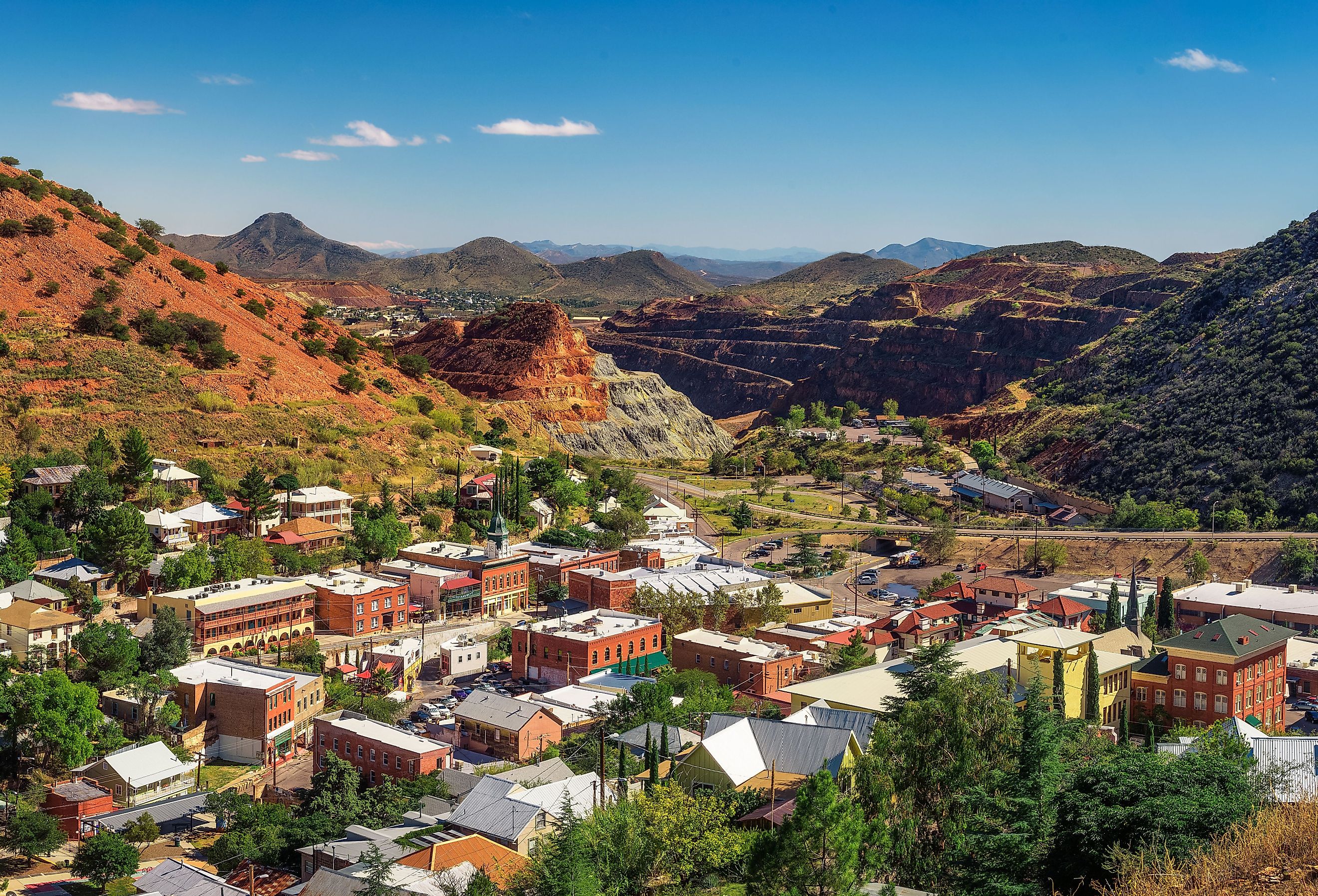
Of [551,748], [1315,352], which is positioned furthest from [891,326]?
[551,748]

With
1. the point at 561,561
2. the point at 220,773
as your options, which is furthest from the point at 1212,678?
the point at 220,773

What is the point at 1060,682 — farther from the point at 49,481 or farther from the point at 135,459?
the point at 49,481

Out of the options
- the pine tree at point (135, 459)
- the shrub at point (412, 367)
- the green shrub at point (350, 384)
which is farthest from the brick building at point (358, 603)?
the shrub at point (412, 367)

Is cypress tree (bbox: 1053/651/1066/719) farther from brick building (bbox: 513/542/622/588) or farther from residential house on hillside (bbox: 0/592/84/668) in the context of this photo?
residential house on hillside (bbox: 0/592/84/668)

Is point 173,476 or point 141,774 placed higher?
point 173,476

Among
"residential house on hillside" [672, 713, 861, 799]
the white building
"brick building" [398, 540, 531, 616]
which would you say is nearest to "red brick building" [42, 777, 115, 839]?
the white building
